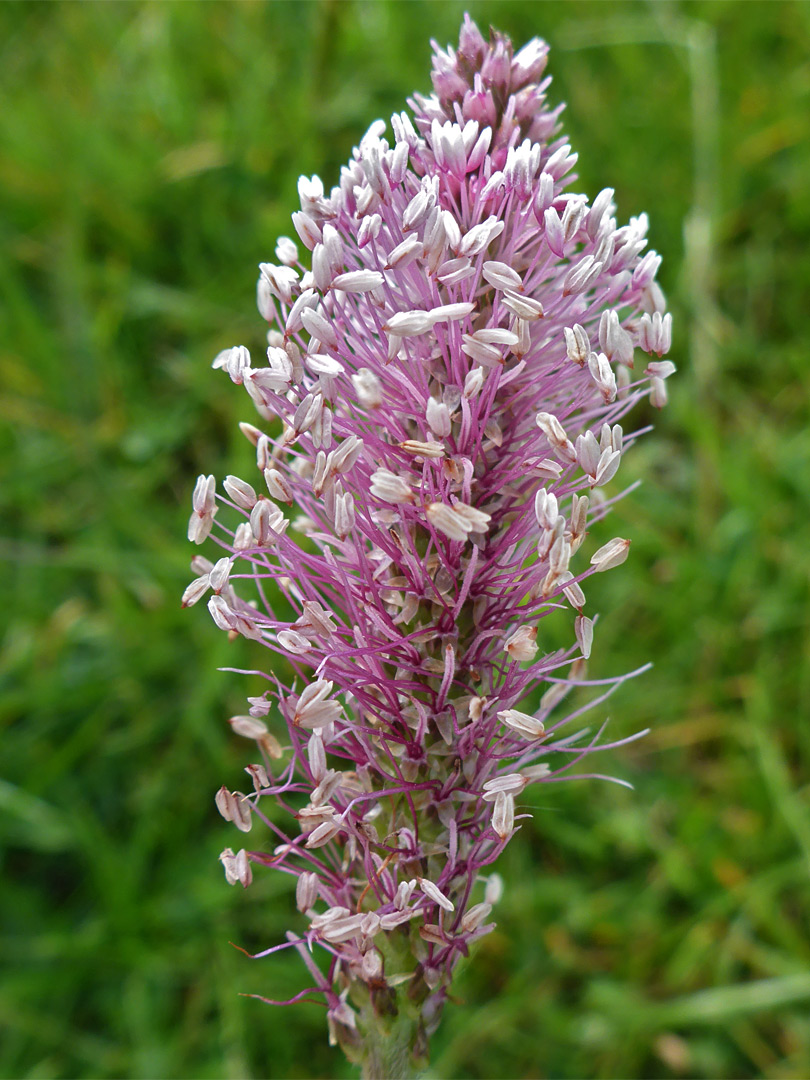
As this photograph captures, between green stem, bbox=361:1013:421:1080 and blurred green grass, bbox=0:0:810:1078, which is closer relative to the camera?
green stem, bbox=361:1013:421:1080

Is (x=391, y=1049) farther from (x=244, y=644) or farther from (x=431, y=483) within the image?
(x=244, y=644)

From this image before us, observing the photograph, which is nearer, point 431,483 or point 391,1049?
point 431,483

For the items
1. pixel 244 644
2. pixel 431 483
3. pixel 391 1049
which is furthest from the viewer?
pixel 244 644

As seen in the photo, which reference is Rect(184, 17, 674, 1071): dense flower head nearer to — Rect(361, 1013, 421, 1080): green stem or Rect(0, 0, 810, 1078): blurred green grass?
Rect(361, 1013, 421, 1080): green stem

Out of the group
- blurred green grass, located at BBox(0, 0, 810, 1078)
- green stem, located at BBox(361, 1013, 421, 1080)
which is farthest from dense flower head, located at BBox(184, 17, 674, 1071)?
blurred green grass, located at BBox(0, 0, 810, 1078)

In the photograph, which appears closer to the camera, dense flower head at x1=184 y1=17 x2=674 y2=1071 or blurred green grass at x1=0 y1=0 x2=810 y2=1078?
dense flower head at x1=184 y1=17 x2=674 y2=1071

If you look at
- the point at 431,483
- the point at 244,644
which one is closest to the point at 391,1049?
the point at 431,483

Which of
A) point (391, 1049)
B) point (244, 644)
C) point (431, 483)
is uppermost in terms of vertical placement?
point (431, 483)

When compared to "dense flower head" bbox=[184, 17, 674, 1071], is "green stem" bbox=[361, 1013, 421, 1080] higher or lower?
lower
